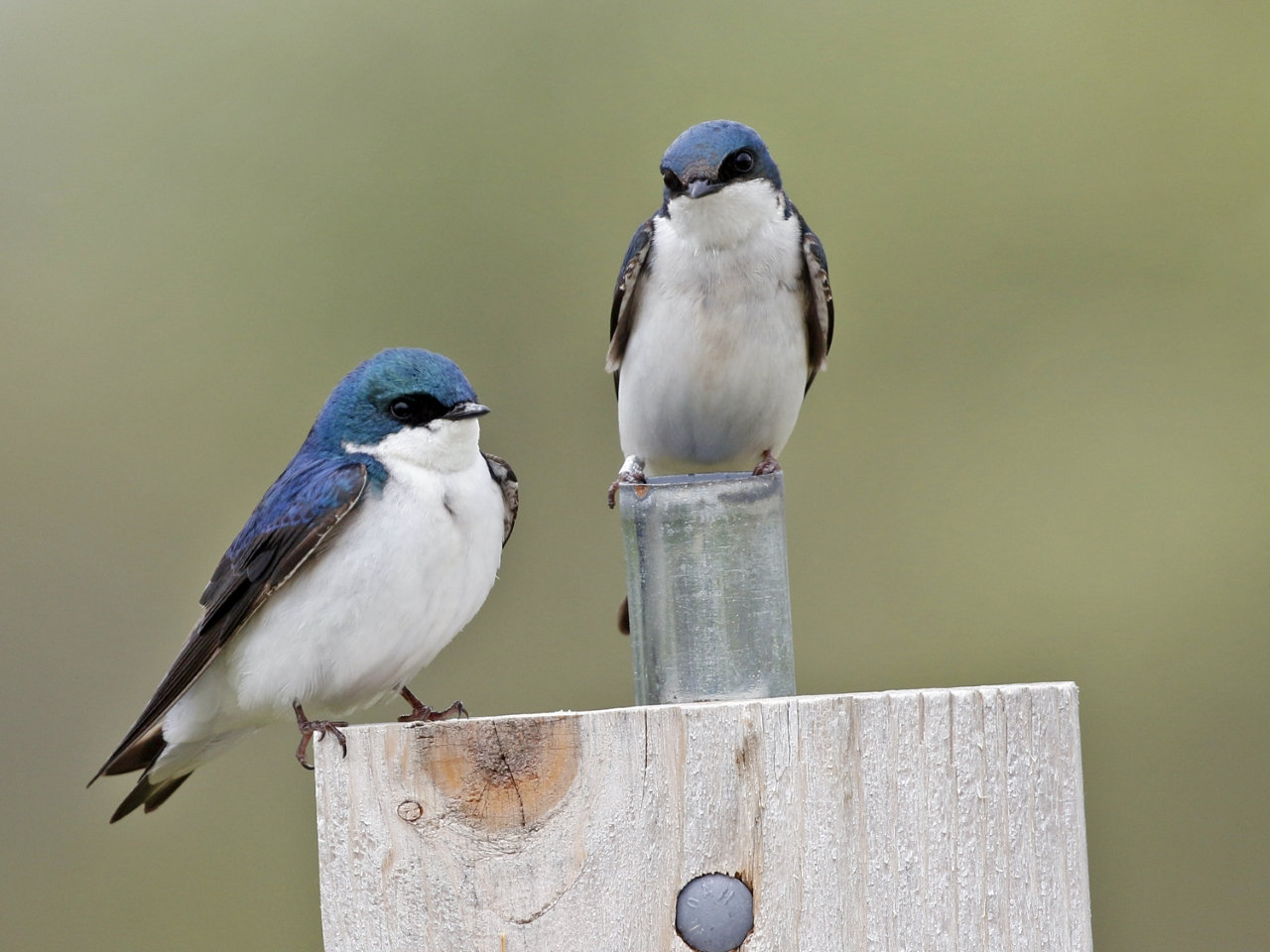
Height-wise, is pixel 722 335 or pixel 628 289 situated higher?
pixel 628 289

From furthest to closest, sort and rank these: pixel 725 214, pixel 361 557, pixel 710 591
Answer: pixel 725 214, pixel 361 557, pixel 710 591

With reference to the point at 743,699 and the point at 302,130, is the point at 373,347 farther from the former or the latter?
the point at 743,699

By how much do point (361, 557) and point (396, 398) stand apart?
0.70 ft

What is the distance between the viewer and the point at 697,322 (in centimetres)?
260

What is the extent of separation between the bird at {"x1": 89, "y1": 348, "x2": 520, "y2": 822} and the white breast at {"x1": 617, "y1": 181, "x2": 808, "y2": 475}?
0.55m

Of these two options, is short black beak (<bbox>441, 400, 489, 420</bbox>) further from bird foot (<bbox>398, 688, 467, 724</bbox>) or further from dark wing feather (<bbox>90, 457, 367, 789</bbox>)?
bird foot (<bbox>398, 688, 467, 724</bbox>)

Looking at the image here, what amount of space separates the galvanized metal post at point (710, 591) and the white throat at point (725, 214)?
39.4 inches

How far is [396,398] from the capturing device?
2029 mm

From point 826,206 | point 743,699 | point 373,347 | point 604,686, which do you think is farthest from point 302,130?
point 743,699

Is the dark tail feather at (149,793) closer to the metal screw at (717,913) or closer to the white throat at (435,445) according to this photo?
the white throat at (435,445)

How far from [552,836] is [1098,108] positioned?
4746 millimetres

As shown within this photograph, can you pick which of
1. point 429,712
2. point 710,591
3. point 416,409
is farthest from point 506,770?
point 416,409

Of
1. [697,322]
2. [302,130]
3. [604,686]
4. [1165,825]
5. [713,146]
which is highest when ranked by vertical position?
[302,130]

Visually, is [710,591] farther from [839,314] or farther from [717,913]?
[839,314]
